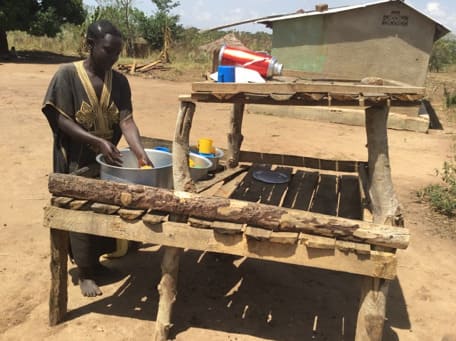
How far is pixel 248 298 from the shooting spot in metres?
3.09

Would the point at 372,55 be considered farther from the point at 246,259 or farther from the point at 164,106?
the point at 246,259

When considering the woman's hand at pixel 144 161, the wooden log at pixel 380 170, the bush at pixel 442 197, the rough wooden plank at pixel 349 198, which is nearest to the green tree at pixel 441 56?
the bush at pixel 442 197

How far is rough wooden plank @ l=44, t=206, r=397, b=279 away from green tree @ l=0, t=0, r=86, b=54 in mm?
15954

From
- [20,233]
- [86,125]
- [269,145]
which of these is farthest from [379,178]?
[269,145]

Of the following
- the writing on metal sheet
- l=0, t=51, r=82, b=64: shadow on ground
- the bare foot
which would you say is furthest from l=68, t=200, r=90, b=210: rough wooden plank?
l=0, t=51, r=82, b=64: shadow on ground

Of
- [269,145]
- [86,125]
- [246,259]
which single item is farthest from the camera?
[269,145]

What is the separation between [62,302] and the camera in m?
2.64

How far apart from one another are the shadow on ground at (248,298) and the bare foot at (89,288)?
0.06 meters

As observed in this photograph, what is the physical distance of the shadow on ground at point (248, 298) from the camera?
2789 mm

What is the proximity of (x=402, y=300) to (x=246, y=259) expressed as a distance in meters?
1.19

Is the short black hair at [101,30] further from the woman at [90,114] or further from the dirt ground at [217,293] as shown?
the dirt ground at [217,293]

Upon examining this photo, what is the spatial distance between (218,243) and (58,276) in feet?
3.31

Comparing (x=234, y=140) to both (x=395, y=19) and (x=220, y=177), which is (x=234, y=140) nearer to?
(x=220, y=177)

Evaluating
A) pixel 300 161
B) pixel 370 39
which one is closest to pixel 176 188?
pixel 300 161
